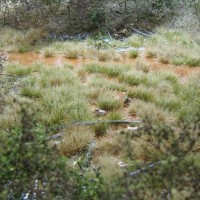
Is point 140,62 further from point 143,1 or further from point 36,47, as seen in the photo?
point 143,1

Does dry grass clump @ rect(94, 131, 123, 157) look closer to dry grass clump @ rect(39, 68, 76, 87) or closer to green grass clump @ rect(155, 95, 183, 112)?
green grass clump @ rect(155, 95, 183, 112)

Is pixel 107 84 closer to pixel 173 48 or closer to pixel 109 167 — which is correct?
pixel 109 167

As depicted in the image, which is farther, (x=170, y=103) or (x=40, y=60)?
(x=40, y=60)

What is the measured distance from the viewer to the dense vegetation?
10.1 ft

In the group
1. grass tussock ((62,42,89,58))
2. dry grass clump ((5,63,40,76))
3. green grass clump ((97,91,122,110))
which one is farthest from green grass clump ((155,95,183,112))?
→ grass tussock ((62,42,89,58))

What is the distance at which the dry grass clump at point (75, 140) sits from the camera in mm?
4958

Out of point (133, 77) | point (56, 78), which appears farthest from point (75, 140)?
point (133, 77)

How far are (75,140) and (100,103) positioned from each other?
1534 mm

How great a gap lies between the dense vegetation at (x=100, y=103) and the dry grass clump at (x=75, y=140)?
0.05 ft

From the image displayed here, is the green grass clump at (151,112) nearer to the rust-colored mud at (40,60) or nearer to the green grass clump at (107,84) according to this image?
the green grass clump at (107,84)

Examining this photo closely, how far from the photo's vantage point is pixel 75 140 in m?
5.07

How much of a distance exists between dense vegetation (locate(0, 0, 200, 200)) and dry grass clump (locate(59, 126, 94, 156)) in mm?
14

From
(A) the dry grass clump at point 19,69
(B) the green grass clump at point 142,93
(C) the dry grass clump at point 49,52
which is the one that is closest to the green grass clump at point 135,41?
(C) the dry grass clump at point 49,52

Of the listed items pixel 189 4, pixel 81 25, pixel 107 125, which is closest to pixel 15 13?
pixel 81 25
